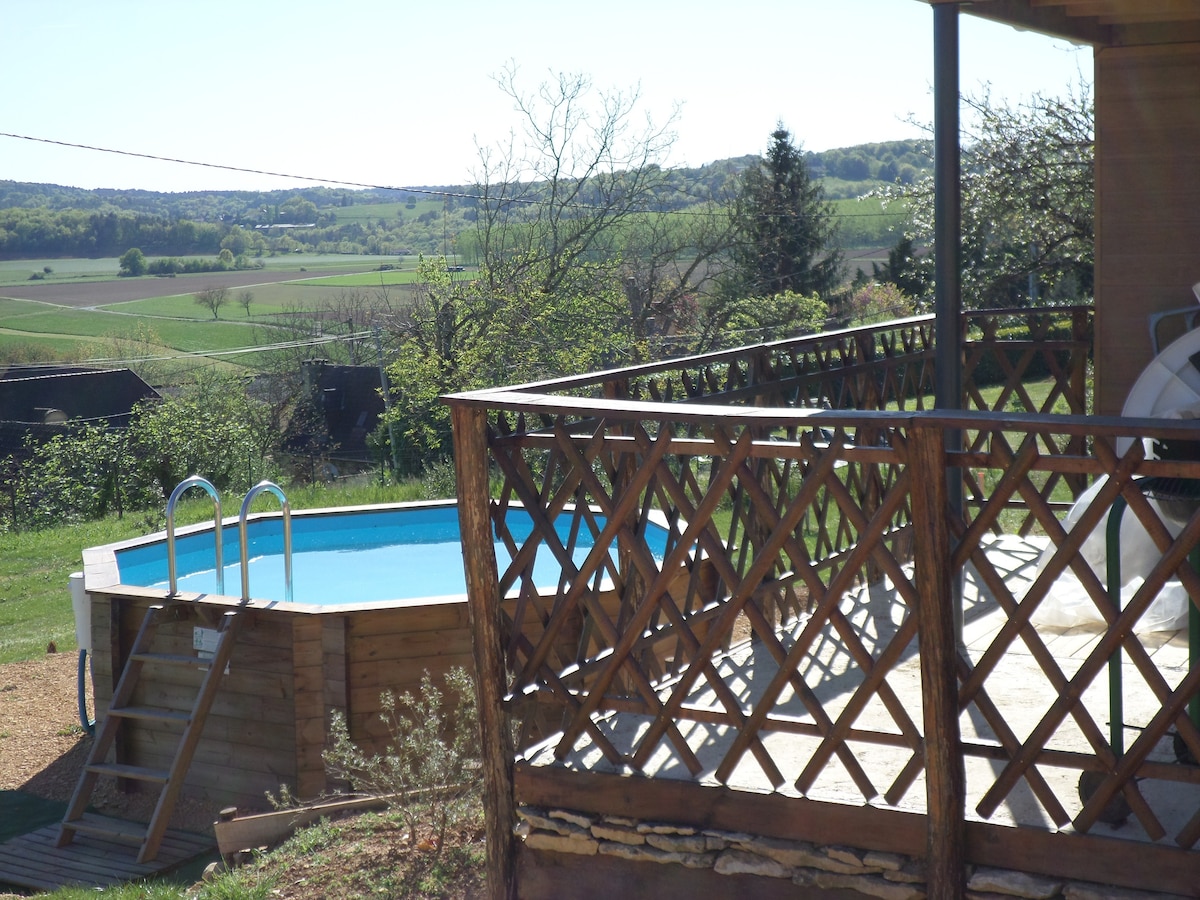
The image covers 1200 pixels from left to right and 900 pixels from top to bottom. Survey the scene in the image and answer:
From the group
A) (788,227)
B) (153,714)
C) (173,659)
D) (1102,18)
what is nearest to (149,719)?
(153,714)

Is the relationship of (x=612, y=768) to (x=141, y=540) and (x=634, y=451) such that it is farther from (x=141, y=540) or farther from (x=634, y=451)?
(x=141, y=540)

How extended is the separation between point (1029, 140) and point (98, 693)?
13.8 m

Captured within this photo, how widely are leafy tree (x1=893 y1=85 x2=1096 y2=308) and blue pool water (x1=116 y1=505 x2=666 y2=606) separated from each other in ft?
28.8

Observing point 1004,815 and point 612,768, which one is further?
point 612,768

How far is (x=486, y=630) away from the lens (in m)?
3.36

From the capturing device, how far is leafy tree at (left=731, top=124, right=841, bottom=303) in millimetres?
27578

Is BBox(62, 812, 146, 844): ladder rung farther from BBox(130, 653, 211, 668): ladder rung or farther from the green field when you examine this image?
the green field

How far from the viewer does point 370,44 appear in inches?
1619

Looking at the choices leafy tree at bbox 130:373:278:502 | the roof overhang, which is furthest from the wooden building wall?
leafy tree at bbox 130:373:278:502

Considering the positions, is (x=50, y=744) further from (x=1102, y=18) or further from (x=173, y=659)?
(x=1102, y=18)

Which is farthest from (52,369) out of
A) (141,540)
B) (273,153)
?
(141,540)

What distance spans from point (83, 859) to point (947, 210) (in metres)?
5.34

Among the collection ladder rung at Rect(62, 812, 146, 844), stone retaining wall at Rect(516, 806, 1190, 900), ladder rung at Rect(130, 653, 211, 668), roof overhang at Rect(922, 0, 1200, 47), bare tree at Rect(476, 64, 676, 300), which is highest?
bare tree at Rect(476, 64, 676, 300)

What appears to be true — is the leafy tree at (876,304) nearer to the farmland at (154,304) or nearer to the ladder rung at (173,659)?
the farmland at (154,304)
